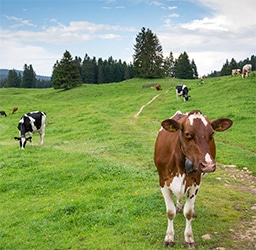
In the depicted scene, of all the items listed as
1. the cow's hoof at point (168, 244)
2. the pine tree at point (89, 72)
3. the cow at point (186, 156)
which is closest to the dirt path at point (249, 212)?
the cow at point (186, 156)

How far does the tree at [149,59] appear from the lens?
7081 cm

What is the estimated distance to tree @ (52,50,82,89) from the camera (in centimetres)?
6675

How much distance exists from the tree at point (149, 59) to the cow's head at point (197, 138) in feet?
215

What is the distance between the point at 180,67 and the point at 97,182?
80121 mm

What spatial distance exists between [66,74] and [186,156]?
2544 inches

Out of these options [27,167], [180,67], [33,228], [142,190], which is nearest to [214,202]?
[142,190]

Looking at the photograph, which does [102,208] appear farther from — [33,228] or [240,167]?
[240,167]

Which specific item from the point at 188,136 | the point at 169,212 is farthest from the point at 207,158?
the point at 169,212

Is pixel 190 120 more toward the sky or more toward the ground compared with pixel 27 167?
more toward the sky

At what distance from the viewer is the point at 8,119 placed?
131 feet

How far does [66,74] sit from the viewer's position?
67812 millimetres

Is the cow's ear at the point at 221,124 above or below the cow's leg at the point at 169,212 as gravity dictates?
above

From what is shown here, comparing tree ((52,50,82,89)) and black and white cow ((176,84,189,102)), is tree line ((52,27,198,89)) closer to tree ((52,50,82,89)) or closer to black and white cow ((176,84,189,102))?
tree ((52,50,82,89))

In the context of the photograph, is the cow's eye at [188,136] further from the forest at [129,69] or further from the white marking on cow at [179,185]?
the forest at [129,69]
